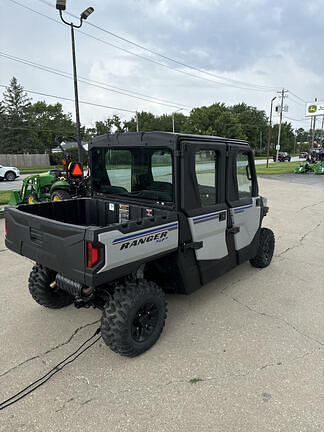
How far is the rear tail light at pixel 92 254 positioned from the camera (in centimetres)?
234

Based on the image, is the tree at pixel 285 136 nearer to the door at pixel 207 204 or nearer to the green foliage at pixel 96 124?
the green foliage at pixel 96 124

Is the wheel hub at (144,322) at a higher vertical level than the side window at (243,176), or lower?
lower

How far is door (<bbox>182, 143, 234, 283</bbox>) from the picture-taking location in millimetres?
3111

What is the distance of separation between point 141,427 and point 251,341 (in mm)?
1419

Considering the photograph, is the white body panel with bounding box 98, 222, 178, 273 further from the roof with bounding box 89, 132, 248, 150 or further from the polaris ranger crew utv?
the roof with bounding box 89, 132, 248, 150

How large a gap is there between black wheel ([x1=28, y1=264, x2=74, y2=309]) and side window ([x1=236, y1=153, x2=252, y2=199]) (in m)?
2.52

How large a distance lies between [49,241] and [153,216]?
101 centimetres

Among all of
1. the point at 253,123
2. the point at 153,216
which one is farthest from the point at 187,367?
the point at 253,123

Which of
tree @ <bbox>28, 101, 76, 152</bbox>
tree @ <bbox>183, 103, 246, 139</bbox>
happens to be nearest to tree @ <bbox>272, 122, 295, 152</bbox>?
tree @ <bbox>183, 103, 246, 139</bbox>

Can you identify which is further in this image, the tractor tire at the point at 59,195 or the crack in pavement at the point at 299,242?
the tractor tire at the point at 59,195

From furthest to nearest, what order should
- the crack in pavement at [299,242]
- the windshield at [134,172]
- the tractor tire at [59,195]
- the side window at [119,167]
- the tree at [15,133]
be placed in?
the tree at [15,133] → the tractor tire at [59,195] → the crack in pavement at [299,242] → the side window at [119,167] → the windshield at [134,172]

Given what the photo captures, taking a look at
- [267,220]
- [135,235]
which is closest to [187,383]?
[135,235]

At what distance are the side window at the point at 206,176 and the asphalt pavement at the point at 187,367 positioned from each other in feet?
4.39

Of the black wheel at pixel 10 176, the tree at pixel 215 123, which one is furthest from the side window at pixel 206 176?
the tree at pixel 215 123
